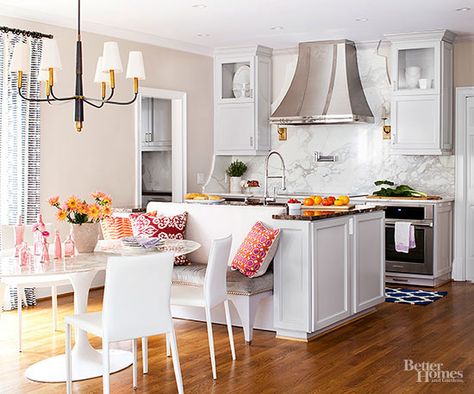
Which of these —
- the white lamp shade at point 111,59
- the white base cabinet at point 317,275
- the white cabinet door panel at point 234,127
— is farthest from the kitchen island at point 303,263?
the white cabinet door panel at point 234,127

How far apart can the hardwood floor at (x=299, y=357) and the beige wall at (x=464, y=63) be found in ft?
9.06

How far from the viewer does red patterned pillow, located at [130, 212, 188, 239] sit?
5.70 metres

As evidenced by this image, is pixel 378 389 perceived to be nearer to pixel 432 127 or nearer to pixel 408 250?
pixel 408 250

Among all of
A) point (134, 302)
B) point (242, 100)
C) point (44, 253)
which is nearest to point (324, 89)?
point (242, 100)

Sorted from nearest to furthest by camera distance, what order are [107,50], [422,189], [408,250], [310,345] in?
[107,50] < [310,345] < [408,250] < [422,189]

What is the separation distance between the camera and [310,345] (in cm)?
517

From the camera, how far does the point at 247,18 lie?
7.00 m

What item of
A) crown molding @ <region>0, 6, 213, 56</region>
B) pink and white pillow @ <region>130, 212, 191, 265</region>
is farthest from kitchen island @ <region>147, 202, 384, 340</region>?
crown molding @ <region>0, 6, 213, 56</region>

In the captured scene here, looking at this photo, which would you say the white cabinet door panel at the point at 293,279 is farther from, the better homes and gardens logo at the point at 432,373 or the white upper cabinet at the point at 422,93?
the white upper cabinet at the point at 422,93

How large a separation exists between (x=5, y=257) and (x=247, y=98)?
4.82 metres

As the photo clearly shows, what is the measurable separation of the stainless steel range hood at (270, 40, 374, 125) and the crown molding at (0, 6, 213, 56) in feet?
3.89

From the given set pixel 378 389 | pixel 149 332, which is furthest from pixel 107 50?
pixel 378 389

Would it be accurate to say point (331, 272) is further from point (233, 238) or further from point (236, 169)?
point (236, 169)

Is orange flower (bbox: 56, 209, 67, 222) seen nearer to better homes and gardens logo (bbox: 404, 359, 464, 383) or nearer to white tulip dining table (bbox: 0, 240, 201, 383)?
white tulip dining table (bbox: 0, 240, 201, 383)
